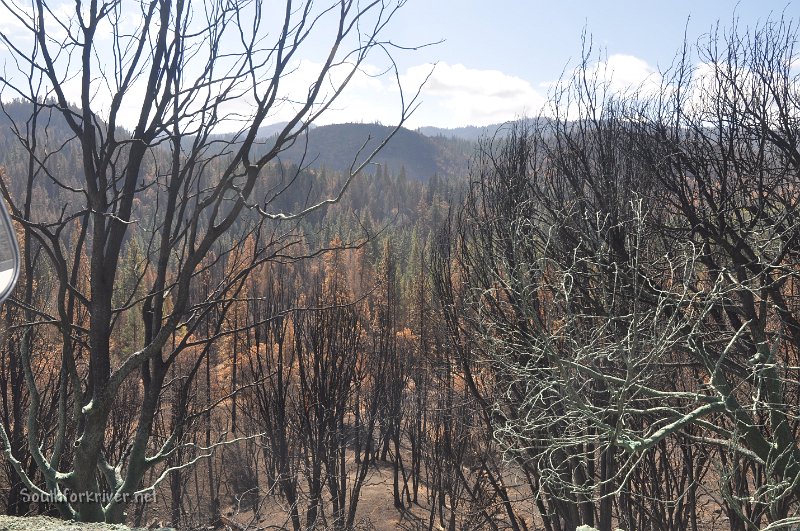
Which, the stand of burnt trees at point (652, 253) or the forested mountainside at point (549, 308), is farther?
the stand of burnt trees at point (652, 253)

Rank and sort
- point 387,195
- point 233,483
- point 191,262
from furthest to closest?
point 387,195 < point 233,483 < point 191,262

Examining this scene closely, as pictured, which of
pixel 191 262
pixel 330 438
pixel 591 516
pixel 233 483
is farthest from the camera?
pixel 233 483

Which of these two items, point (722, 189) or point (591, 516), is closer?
point (722, 189)

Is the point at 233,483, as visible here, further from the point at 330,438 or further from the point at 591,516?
the point at 591,516

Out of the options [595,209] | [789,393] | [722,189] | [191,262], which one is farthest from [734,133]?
[191,262]

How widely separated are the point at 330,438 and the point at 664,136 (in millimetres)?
8398

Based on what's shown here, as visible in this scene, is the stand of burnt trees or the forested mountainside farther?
the stand of burnt trees

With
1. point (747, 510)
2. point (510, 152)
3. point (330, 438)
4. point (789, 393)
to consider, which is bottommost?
point (747, 510)

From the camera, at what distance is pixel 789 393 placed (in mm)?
10375

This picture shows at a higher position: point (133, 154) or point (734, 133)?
point (734, 133)

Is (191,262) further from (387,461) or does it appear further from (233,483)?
(387,461)

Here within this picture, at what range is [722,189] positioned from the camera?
8.41 m

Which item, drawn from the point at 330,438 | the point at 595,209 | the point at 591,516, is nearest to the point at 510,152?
the point at 595,209

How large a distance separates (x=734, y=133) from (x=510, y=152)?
3.23 metres
